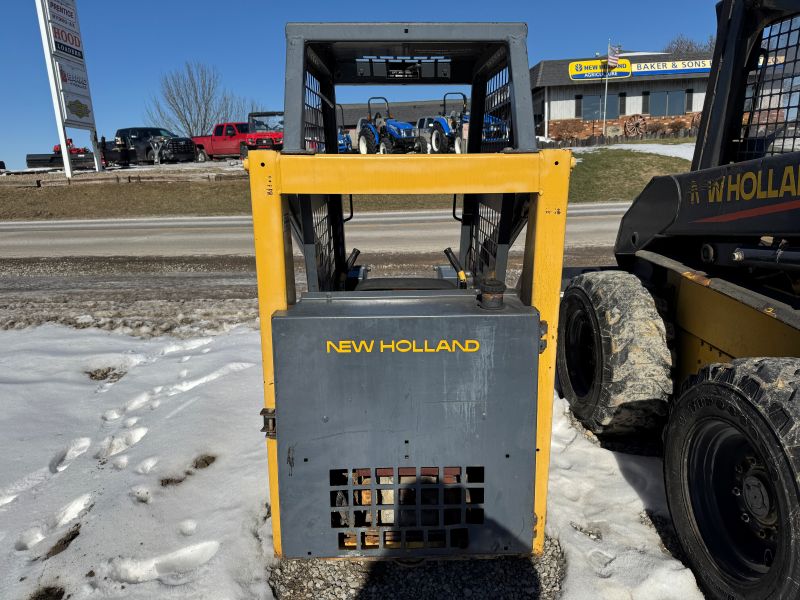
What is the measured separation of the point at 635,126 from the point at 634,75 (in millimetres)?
3128

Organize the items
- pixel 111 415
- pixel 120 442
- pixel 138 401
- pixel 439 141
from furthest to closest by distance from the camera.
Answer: pixel 439 141 < pixel 138 401 < pixel 111 415 < pixel 120 442

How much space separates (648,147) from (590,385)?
92.7 ft

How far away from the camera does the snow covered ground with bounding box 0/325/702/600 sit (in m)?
2.51

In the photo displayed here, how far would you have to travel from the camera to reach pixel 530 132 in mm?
2414

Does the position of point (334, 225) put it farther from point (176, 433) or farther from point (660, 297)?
point (660, 297)

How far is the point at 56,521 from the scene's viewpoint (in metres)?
3.00

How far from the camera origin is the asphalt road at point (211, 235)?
1136 centimetres

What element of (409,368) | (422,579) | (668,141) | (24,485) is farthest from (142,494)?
(668,141)

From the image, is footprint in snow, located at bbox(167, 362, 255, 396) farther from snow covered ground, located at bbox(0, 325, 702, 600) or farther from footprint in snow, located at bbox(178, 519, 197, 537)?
footprint in snow, located at bbox(178, 519, 197, 537)

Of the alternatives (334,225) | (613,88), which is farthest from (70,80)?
(613,88)

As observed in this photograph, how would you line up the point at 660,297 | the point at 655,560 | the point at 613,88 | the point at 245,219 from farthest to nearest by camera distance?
the point at 613,88, the point at 245,219, the point at 660,297, the point at 655,560

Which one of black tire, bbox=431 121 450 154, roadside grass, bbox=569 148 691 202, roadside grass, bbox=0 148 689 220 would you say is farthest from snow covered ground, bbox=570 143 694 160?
black tire, bbox=431 121 450 154

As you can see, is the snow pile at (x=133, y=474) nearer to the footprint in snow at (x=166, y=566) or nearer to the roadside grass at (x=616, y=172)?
the footprint in snow at (x=166, y=566)

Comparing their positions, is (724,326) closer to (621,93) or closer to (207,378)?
(207,378)
